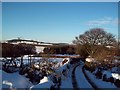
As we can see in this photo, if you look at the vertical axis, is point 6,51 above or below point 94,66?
above

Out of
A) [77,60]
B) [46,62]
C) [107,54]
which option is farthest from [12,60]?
[77,60]

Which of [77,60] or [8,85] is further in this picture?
[77,60]

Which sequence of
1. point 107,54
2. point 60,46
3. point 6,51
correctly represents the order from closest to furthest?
point 6,51 < point 107,54 < point 60,46

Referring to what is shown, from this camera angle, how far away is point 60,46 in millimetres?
49625

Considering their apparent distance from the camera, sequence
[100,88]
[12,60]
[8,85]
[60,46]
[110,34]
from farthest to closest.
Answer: [60,46], [110,34], [12,60], [100,88], [8,85]

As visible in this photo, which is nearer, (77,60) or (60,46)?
(77,60)

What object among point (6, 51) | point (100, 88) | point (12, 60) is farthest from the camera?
point (12, 60)

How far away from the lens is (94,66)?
27.9 m

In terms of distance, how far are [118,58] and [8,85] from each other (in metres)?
19.3

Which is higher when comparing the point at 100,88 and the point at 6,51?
the point at 6,51

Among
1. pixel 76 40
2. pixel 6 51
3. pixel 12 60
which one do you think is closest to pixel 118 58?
pixel 12 60

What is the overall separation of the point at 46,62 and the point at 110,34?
21155 mm

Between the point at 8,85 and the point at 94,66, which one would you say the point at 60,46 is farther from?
the point at 8,85

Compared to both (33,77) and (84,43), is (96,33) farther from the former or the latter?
(33,77)
